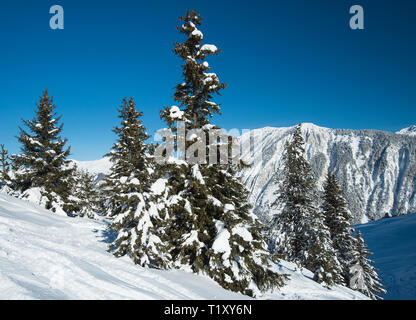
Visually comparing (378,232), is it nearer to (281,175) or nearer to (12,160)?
(281,175)

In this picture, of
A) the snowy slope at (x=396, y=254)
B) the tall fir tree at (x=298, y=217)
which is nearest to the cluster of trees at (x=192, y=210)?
the tall fir tree at (x=298, y=217)

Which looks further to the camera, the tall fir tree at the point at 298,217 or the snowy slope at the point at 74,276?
the tall fir tree at the point at 298,217

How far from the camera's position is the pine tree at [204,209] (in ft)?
32.3

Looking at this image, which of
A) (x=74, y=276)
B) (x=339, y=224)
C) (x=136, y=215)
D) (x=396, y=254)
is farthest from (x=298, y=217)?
(x=396, y=254)

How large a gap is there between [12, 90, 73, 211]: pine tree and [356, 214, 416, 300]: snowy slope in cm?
4132

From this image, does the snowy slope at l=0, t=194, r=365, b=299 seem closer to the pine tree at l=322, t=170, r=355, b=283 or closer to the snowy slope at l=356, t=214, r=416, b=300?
the pine tree at l=322, t=170, r=355, b=283

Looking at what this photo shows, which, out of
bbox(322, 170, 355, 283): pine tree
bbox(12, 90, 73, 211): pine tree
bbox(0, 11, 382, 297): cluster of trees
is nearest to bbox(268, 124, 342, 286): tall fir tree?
bbox(0, 11, 382, 297): cluster of trees

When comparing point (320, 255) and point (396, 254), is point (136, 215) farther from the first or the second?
point (396, 254)

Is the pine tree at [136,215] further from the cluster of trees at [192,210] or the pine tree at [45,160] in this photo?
the pine tree at [45,160]

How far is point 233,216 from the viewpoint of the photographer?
10148 millimetres

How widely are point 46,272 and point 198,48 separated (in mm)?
11737

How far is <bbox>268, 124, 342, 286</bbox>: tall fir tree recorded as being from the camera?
18.1 metres

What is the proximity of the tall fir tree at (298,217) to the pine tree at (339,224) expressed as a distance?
4316 mm
